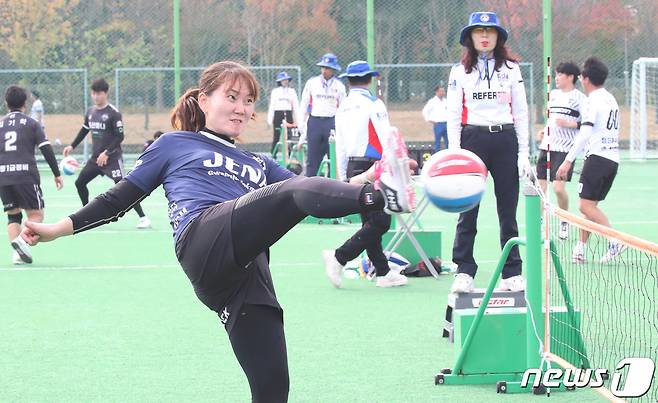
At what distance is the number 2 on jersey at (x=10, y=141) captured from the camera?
494 inches

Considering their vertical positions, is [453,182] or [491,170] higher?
[453,182]

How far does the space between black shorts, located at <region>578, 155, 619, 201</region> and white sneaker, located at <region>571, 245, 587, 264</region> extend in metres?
0.89

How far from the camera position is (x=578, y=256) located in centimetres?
979

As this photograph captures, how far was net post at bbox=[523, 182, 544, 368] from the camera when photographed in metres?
6.36

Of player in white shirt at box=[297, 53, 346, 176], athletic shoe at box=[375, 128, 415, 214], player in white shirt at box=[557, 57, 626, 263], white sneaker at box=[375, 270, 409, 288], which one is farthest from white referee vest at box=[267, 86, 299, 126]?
athletic shoe at box=[375, 128, 415, 214]

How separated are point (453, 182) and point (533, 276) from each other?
2.40 m

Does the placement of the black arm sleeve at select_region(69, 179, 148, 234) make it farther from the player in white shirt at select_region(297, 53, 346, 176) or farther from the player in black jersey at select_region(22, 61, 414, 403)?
the player in white shirt at select_region(297, 53, 346, 176)

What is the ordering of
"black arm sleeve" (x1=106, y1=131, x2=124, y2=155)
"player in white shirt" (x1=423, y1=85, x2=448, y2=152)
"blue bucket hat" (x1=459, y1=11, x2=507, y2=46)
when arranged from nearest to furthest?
"blue bucket hat" (x1=459, y1=11, x2=507, y2=46)
"black arm sleeve" (x1=106, y1=131, x2=124, y2=155)
"player in white shirt" (x1=423, y1=85, x2=448, y2=152)

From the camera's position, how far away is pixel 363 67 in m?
11.3

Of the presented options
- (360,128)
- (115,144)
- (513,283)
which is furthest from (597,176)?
(115,144)

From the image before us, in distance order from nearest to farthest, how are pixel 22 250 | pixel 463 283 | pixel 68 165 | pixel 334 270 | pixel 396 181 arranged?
pixel 396 181 < pixel 463 283 < pixel 334 270 < pixel 22 250 < pixel 68 165

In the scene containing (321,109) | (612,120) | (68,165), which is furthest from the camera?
(321,109)

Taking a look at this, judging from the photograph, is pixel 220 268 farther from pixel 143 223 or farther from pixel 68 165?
pixel 68 165

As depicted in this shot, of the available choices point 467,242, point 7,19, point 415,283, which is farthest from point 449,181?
point 7,19
